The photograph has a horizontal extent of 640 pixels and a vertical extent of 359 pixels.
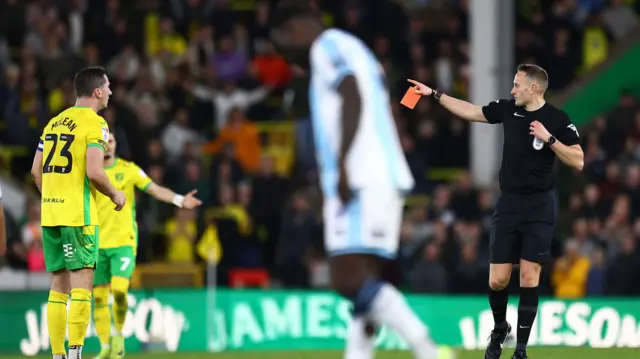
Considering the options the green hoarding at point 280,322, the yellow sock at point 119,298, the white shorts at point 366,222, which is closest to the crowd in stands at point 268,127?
the green hoarding at point 280,322

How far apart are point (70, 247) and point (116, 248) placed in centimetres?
Result: 217

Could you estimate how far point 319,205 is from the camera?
2109 cm

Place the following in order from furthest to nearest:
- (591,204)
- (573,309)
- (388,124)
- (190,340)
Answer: (591,204) < (190,340) < (573,309) < (388,124)

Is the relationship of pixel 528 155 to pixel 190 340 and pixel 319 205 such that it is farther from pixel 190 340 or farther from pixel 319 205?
pixel 319 205

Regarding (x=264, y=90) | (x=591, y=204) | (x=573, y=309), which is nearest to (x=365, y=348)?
(x=573, y=309)

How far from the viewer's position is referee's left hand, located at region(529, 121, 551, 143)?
1088cm

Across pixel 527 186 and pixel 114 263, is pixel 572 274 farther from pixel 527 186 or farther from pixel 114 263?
pixel 527 186

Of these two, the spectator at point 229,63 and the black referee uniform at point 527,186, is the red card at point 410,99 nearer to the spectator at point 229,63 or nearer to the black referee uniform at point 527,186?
the black referee uniform at point 527,186

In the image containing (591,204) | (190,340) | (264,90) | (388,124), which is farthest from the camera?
(264,90)

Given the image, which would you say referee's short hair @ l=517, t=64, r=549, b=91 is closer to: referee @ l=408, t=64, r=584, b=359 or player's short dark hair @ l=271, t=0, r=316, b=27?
referee @ l=408, t=64, r=584, b=359

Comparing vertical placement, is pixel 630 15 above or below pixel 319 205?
above

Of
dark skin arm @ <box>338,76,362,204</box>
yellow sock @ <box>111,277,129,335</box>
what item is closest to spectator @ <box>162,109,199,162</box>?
yellow sock @ <box>111,277,129,335</box>

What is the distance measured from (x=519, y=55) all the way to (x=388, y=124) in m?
15.5

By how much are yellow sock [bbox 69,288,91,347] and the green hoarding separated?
6072mm
